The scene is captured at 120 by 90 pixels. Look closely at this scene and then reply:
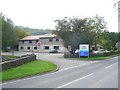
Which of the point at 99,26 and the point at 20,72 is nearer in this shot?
the point at 20,72

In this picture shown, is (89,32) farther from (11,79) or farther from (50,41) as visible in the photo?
(11,79)

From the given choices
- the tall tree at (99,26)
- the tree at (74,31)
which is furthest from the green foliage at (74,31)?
the tall tree at (99,26)

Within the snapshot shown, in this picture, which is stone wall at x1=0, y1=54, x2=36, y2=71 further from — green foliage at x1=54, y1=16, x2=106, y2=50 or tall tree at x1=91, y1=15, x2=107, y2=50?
tall tree at x1=91, y1=15, x2=107, y2=50

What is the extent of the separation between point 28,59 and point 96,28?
40761mm

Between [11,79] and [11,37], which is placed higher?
[11,37]

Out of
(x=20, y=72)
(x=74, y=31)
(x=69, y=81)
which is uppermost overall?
(x=74, y=31)

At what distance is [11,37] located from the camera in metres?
52.1

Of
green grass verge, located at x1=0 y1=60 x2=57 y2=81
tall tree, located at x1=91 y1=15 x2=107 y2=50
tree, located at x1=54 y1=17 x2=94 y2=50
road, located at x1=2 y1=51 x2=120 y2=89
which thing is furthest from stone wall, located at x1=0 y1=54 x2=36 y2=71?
tall tree, located at x1=91 y1=15 x2=107 y2=50

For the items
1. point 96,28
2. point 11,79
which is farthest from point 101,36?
point 11,79

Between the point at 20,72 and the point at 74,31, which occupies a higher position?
the point at 74,31

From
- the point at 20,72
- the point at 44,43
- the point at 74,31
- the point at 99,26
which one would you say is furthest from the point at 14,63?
the point at 44,43

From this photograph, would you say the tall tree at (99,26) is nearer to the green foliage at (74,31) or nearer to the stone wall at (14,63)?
the green foliage at (74,31)

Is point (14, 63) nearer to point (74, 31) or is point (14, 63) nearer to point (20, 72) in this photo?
point (20, 72)

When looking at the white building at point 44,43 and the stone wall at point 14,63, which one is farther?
the white building at point 44,43
